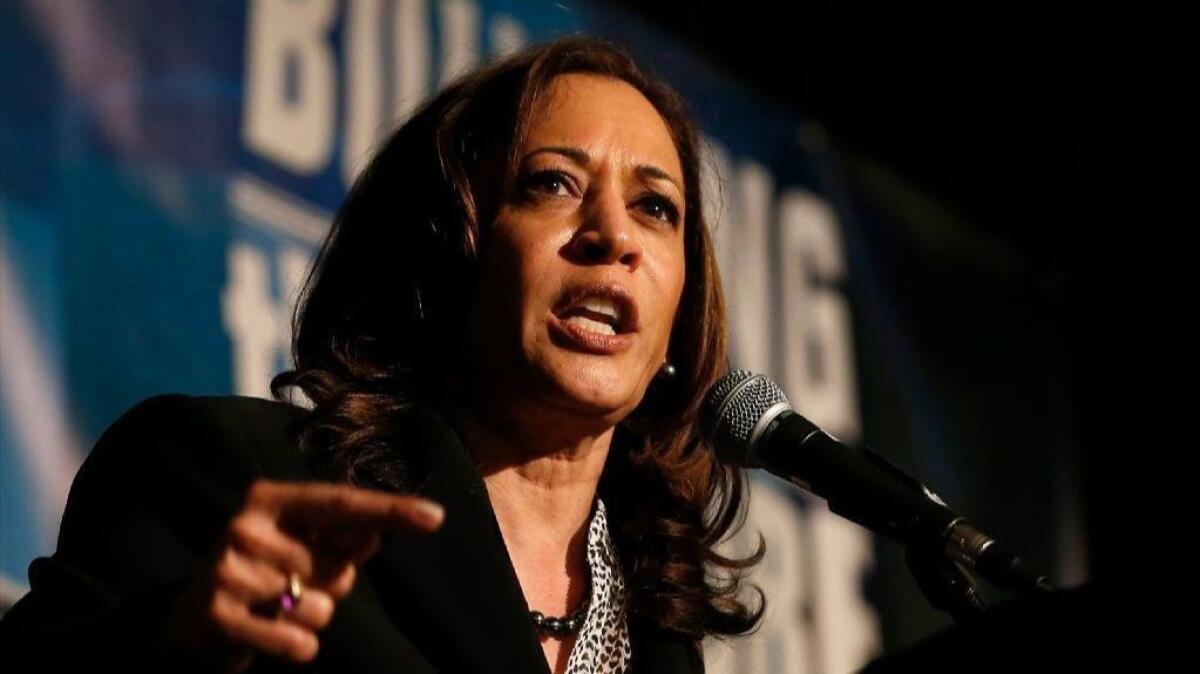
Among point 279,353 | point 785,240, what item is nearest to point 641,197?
point 279,353

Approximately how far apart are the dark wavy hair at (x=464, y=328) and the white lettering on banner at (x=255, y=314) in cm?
54

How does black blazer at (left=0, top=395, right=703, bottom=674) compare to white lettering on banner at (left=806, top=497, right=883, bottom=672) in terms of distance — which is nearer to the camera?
black blazer at (left=0, top=395, right=703, bottom=674)

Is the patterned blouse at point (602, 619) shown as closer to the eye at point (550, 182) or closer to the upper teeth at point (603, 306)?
the upper teeth at point (603, 306)

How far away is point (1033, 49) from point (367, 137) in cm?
257

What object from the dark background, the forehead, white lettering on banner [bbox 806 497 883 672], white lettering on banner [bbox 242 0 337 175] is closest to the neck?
the forehead

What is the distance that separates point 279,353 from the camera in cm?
294

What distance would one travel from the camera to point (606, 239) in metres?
2.09

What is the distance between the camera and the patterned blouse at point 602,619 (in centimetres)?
209

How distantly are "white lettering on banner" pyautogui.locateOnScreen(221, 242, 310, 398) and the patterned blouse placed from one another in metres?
0.85

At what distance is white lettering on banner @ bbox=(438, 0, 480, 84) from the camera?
11.1 ft

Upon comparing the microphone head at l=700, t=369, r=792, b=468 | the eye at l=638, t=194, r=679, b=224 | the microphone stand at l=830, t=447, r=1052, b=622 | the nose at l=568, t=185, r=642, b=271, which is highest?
the eye at l=638, t=194, r=679, b=224

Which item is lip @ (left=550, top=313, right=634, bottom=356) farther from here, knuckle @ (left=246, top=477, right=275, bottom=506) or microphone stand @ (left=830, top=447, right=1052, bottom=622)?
knuckle @ (left=246, top=477, right=275, bottom=506)

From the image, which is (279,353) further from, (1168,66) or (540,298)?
(1168,66)

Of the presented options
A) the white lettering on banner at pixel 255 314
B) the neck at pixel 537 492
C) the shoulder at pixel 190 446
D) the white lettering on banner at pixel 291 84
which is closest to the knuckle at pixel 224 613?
the shoulder at pixel 190 446
